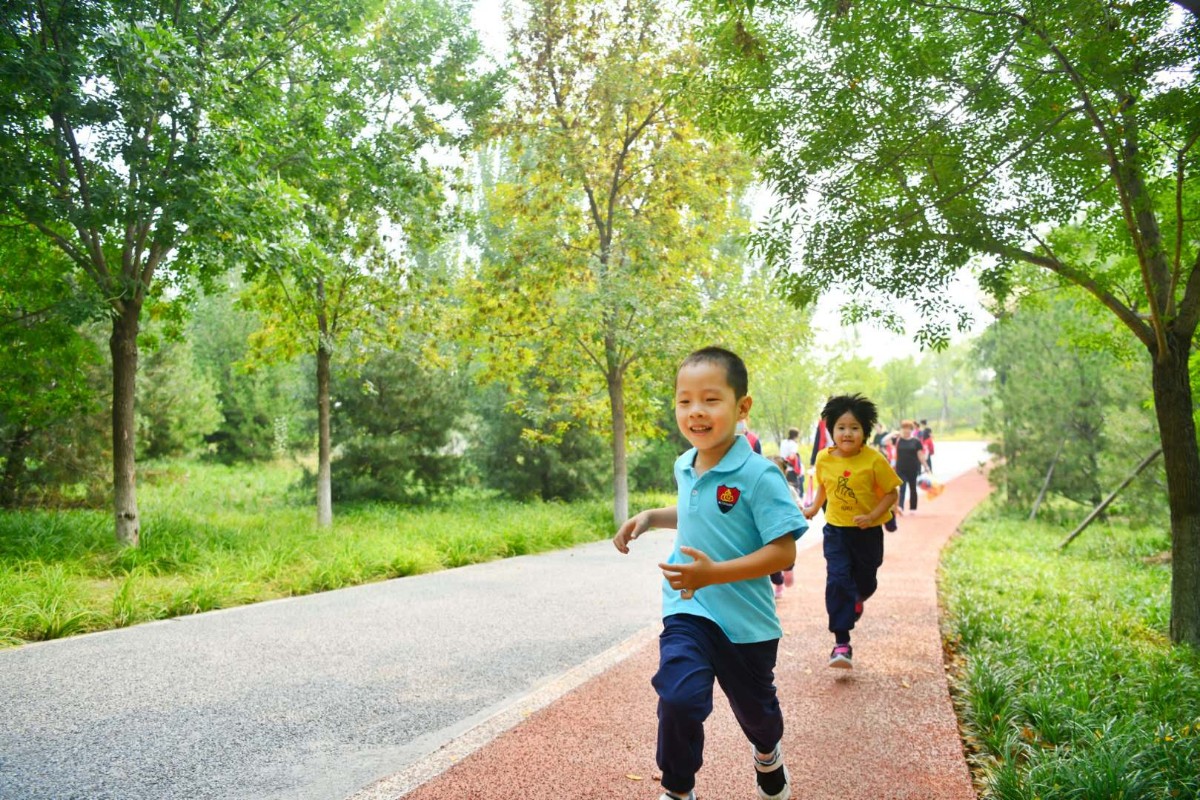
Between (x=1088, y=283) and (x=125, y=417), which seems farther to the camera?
(x=125, y=417)

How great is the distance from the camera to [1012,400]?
1841 cm

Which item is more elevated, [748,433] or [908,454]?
[748,433]

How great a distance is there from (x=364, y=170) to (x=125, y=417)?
474 centimetres

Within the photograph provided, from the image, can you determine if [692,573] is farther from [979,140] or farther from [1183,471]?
[1183,471]

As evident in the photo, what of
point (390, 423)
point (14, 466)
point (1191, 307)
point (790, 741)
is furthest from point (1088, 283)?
point (14, 466)

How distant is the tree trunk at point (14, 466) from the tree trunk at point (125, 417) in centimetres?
512

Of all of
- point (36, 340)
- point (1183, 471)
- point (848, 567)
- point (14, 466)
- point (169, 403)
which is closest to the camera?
point (848, 567)

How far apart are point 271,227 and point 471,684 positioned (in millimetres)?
5905

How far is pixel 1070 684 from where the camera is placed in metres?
4.89

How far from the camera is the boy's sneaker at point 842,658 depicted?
5009 millimetres

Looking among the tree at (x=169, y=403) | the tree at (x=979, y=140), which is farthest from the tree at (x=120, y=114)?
the tree at (x=169, y=403)

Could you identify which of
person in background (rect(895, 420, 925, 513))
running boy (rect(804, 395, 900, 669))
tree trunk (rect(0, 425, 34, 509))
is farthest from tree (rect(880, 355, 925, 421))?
running boy (rect(804, 395, 900, 669))

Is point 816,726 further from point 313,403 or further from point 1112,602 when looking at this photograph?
point 313,403

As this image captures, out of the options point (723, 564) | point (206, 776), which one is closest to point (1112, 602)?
point (723, 564)
